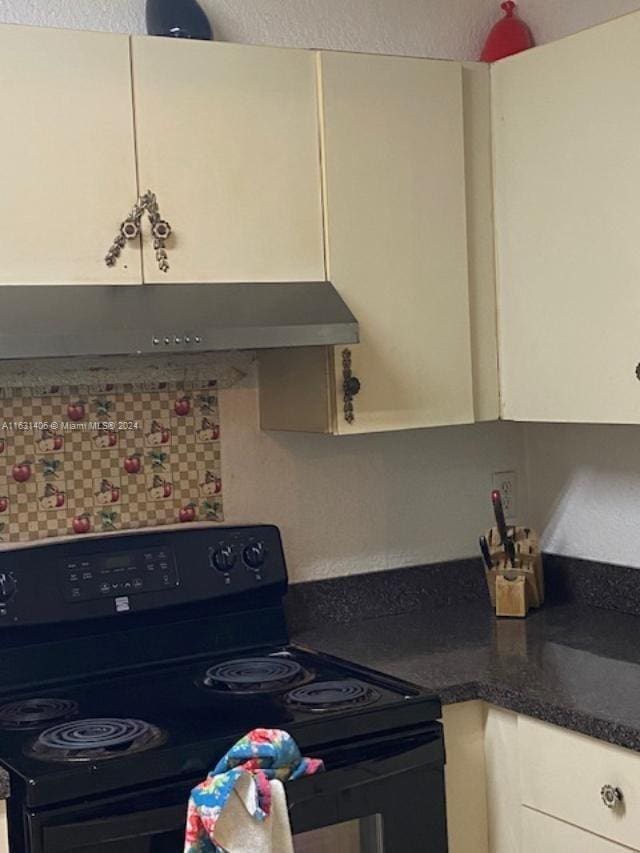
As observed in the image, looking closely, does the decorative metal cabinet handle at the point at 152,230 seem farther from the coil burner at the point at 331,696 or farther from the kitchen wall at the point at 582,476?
the kitchen wall at the point at 582,476

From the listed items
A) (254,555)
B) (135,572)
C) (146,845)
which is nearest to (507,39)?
(254,555)

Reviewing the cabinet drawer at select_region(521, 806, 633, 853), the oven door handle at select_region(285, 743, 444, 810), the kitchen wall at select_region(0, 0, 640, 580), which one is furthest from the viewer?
the kitchen wall at select_region(0, 0, 640, 580)

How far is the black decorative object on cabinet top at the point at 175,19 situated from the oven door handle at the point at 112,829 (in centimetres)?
145

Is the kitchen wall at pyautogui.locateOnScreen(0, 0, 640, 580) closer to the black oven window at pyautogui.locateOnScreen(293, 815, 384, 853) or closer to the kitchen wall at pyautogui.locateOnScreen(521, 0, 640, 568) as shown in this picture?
the kitchen wall at pyautogui.locateOnScreen(521, 0, 640, 568)

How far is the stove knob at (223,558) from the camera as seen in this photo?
262cm

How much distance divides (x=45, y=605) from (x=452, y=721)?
2.57 ft

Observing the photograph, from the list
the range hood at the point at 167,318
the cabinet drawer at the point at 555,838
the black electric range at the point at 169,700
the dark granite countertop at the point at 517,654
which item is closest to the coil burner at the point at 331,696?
the black electric range at the point at 169,700

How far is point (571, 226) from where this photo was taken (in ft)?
8.37

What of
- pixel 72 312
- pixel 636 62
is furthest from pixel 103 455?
pixel 636 62

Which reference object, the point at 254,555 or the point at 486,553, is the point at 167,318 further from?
the point at 486,553

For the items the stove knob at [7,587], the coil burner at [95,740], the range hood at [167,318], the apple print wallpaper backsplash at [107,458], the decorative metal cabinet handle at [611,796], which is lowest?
the decorative metal cabinet handle at [611,796]

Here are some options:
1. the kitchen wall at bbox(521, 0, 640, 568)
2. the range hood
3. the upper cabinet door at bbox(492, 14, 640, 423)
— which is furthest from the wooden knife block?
the range hood

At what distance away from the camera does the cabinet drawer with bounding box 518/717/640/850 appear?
6.81ft

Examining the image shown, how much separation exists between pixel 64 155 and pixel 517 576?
4.28ft
